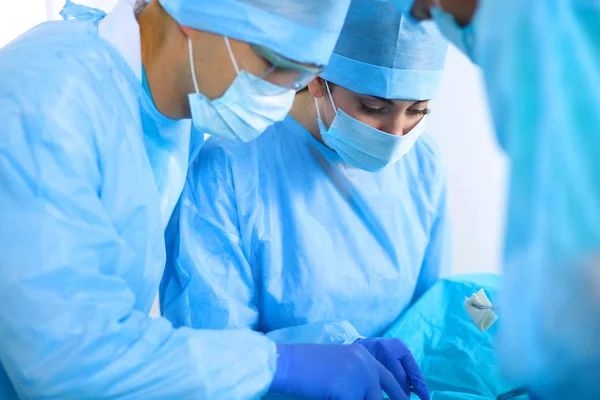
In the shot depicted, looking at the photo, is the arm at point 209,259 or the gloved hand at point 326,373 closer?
the gloved hand at point 326,373

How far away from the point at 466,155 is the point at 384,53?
1.09 meters

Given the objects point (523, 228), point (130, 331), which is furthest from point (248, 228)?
point (523, 228)

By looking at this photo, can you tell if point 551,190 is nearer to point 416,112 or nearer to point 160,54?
point 160,54

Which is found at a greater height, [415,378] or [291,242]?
[291,242]

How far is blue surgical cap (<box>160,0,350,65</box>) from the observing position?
0.97 metres

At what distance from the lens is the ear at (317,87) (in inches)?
57.2

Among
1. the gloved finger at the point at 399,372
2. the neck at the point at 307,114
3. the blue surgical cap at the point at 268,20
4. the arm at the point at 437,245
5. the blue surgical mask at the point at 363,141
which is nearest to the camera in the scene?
the blue surgical cap at the point at 268,20

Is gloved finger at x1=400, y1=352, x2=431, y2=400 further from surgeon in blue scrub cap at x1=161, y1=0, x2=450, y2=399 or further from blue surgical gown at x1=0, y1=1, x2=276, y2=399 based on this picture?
blue surgical gown at x1=0, y1=1, x2=276, y2=399

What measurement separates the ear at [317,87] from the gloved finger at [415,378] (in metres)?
0.58

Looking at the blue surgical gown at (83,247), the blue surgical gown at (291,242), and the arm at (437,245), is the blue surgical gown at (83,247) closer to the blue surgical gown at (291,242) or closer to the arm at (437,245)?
the blue surgical gown at (291,242)

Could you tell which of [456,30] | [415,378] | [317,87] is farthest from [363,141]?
[456,30]

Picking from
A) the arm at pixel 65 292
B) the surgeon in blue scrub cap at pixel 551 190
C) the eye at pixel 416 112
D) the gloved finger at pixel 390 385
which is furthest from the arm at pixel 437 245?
the surgeon in blue scrub cap at pixel 551 190

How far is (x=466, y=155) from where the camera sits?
91.7 inches

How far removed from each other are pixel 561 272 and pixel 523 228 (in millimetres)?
59
